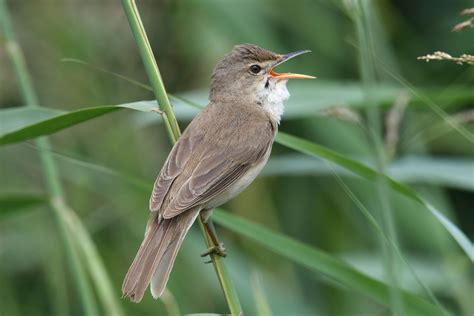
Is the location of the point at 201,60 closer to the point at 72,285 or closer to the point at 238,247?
the point at 238,247

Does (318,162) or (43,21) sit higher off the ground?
(43,21)

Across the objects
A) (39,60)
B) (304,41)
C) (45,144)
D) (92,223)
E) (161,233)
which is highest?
(39,60)

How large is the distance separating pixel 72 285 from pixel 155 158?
112cm

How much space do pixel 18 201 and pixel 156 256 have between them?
646mm

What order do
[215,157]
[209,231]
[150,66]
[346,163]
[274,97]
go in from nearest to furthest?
[150,66] → [346,163] → [209,231] → [215,157] → [274,97]

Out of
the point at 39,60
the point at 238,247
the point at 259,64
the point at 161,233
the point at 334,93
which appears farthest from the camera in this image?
the point at 39,60

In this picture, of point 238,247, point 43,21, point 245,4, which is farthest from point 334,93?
point 43,21

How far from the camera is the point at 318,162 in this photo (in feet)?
13.9

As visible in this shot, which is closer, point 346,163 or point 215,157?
point 346,163

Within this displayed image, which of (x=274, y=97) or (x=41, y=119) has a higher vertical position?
(x=274, y=97)

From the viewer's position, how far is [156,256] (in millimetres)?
2777

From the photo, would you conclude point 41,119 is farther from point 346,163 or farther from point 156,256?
point 346,163

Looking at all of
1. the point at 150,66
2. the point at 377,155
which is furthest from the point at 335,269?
the point at 150,66

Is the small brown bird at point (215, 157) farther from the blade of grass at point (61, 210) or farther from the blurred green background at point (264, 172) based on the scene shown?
the blurred green background at point (264, 172)
